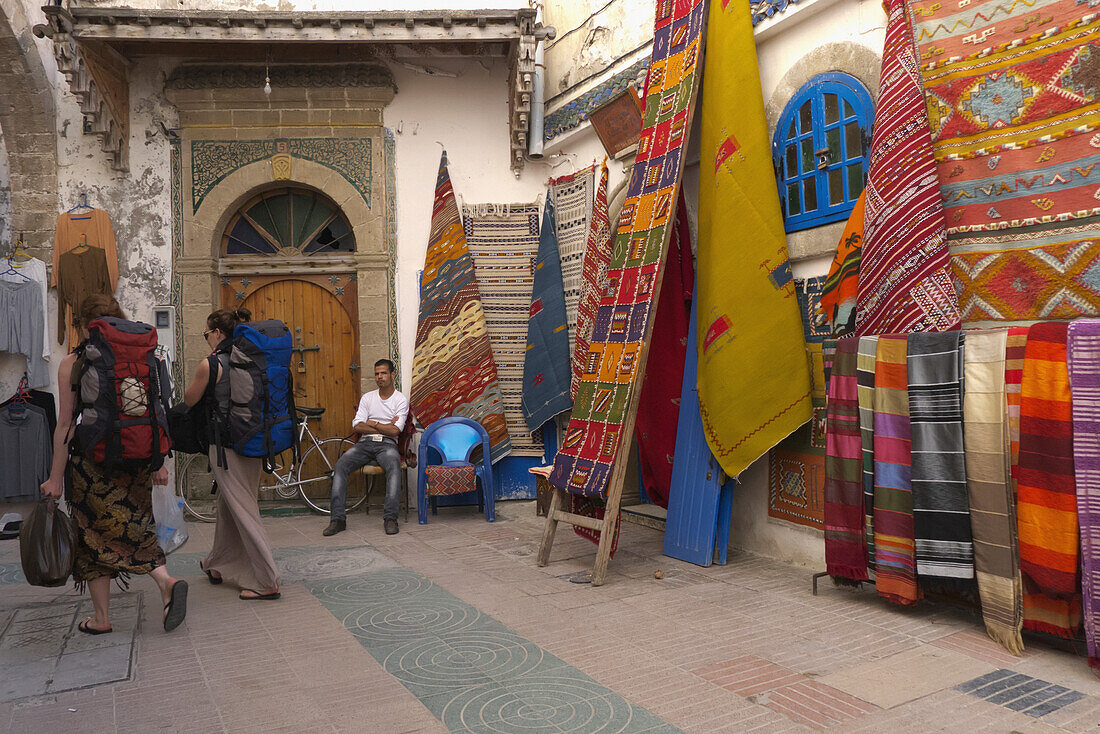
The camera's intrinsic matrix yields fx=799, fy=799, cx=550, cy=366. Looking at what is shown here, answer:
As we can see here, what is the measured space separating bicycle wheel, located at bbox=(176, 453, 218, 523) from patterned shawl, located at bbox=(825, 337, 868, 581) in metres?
5.34

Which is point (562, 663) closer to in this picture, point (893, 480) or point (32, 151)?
point (893, 480)

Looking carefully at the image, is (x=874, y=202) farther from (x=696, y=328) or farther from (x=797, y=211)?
(x=696, y=328)

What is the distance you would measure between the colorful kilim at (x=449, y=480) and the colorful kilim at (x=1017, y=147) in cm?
388

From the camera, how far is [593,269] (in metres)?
6.22

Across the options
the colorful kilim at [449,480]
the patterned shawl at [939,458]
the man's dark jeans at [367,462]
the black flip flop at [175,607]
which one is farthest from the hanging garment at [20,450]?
the patterned shawl at [939,458]

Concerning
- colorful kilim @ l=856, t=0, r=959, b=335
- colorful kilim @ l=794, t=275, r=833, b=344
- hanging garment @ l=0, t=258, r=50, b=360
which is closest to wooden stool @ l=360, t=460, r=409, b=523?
hanging garment @ l=0, t=258, r=50, b=360

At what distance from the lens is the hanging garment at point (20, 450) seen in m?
6.66

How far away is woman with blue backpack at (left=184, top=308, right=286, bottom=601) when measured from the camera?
411 cm

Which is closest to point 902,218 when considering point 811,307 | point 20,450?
point 811,307

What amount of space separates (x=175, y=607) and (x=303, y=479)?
3733mm

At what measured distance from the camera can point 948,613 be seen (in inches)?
142

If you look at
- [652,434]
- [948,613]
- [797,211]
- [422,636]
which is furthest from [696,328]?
[422,636]

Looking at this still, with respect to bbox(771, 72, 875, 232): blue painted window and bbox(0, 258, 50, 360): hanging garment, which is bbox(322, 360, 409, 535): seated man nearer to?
bbox(0, 258, 50, 360): hanging garment

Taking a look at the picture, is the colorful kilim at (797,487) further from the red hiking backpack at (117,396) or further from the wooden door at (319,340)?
the wooden door at (319,340)
